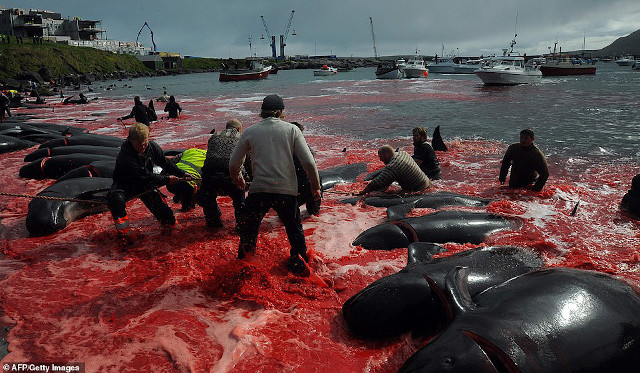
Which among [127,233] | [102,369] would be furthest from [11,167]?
[102,369]

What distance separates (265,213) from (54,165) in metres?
9.36

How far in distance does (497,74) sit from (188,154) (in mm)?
53837

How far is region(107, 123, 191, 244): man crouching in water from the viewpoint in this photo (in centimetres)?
657

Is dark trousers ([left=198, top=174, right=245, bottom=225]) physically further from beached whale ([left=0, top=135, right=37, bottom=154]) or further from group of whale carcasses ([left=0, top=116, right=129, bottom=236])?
beached whale ([left=0, top=135, right=37, bottom=154])

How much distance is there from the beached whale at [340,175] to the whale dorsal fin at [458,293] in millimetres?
6748

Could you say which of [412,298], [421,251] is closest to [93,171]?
[421,251]

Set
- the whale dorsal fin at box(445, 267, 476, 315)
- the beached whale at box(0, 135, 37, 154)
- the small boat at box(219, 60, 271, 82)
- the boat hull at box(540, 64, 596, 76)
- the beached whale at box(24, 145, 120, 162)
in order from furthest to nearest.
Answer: the small boat at box(219, 60, 271, 82) < the boat hull at box(540, 64, 596, 76) < the beached whale at box(0, 135, 37, 154) < the beached whale at box(24, 145, 120, 162) < the whale dorsal fin at box(445, 267, 476, 315)

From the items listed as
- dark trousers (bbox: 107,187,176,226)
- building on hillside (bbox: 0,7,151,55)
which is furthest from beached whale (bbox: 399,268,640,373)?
building on hillside (bbox: 0,7,151,55)

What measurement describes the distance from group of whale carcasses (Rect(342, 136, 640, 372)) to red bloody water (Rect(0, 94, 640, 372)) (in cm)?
39

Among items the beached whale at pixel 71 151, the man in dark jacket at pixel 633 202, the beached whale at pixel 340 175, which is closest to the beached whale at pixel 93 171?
the beached whale at pixel 71 151

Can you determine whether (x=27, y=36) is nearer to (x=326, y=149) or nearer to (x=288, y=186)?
(x=326, y=149)

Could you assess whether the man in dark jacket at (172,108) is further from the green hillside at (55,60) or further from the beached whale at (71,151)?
the green hillside at (55,60)

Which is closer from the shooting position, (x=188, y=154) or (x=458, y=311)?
(x=458, y=311)

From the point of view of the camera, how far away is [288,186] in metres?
4.98
